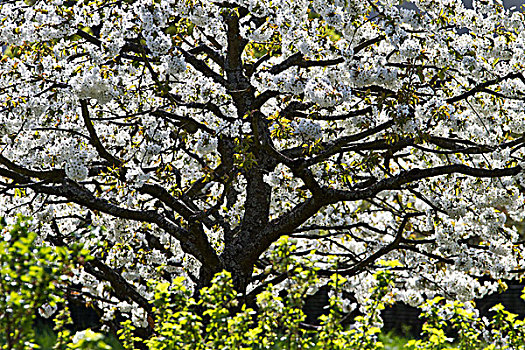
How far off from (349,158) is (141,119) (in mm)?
2191

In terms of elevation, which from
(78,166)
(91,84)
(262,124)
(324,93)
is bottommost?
(78,166)

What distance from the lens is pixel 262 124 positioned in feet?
16.3

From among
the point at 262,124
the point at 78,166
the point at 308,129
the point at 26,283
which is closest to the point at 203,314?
the point at 26,283

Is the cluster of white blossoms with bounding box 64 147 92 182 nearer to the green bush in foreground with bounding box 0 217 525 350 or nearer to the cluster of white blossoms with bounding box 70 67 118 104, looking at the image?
the cluster of white blossoms with bounding box 70 67 118 104

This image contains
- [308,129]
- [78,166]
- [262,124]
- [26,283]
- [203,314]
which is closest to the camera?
[26,283]

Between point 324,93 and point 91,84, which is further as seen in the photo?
point 91,84

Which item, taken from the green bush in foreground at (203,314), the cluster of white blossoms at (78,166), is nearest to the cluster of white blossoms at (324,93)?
the green bush in foreground at (203,314)

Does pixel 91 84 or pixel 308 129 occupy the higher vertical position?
pixel 91 84

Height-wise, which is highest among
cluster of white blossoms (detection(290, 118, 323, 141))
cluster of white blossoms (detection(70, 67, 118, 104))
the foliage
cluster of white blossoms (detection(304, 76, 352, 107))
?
cluster of white blossoms (detection(70, 67, 118, 104))

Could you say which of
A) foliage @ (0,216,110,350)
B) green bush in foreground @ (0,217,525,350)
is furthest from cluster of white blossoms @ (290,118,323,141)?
foliage @ (0,216,110,350)

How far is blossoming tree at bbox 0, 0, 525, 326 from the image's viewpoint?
4.51 metres

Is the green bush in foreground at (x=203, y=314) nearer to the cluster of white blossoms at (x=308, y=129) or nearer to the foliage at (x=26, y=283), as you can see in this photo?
the foliage at (x=26, y=283)

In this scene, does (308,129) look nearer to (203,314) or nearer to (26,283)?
(203,314)

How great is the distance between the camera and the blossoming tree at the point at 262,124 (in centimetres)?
451
